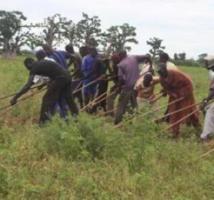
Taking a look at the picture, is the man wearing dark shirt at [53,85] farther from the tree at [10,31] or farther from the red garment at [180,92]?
the tree at [10,31]

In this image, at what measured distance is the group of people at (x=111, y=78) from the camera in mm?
9922

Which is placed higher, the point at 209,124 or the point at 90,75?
the point at 90,75

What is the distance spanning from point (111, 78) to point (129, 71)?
1.09m

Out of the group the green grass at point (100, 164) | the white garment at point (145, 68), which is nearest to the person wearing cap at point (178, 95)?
the white garment at point (145, 68)

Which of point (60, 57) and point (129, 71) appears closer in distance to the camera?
point (129, 71)

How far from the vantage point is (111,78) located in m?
11.9

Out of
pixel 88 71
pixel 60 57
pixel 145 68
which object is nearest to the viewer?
pixel 60 57

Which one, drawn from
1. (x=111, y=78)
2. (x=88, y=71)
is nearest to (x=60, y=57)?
(x=88, y=71)

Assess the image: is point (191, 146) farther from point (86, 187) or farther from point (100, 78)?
point (100, 78)

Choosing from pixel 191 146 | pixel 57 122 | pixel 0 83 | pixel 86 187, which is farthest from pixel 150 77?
pixel 0 83

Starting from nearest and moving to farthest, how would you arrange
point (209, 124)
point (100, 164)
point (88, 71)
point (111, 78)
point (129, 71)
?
point (100, 164) < point (209, 124) < point (129, 71) < point (111, 78) < point (88, 71)

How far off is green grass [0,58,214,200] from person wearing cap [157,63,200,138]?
1376 millimetres

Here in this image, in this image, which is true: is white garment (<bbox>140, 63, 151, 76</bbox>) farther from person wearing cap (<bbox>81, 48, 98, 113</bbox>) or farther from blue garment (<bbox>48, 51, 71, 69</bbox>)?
blue garment (<bbox>48, 51, 71, 69</bbox>)

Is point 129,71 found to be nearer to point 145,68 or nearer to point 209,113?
point 145,68
